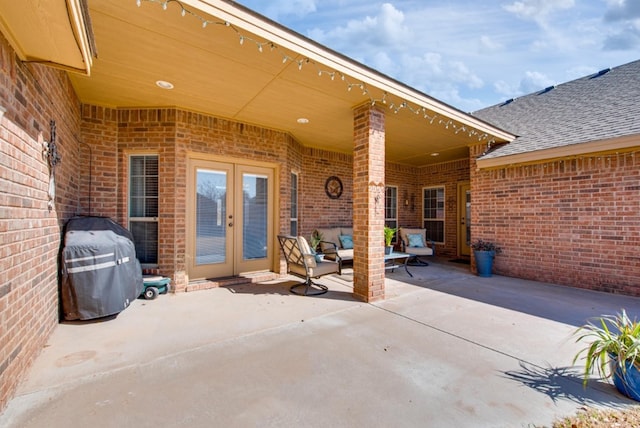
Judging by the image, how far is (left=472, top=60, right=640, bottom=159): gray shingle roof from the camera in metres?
4.71

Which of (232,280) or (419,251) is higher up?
(419,251)

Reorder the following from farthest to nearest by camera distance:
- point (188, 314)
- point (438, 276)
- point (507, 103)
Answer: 1. point (507, 103)
2. point (438, 276)
3. point (188, 314)

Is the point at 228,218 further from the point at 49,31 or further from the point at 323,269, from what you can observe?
the point at 49,31

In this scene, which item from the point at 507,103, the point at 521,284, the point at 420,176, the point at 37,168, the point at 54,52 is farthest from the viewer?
the point at 420,176

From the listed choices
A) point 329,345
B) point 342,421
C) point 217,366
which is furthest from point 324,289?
point 342,421

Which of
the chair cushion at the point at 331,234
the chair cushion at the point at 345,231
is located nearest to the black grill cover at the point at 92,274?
the chair cushion at the point at 331,234

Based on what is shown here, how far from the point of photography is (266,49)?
2.84 meters

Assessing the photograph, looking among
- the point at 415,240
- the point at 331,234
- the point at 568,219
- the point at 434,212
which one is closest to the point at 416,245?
the point at 415,240

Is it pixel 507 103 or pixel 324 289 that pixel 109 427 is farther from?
pixel 507 103

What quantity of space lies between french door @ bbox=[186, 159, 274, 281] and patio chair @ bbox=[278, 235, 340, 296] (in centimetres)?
98

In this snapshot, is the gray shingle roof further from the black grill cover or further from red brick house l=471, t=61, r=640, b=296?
the black grill cover

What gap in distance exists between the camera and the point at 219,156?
490cm

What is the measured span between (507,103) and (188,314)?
944 centimetres

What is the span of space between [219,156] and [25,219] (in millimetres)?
→ 2973
